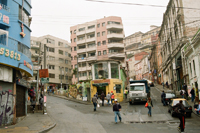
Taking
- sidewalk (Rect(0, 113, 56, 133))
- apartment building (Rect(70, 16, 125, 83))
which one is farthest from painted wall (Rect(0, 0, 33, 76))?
apartment building (Rect(70, 16, 125, 83))

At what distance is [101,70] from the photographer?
3222 centimetres

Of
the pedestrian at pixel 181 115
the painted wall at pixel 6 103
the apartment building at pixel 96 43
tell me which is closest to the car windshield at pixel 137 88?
the pedestrian at pixel 181 115

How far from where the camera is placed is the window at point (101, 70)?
3198cm

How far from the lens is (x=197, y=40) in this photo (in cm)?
2327

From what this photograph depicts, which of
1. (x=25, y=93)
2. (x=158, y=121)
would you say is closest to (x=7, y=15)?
(x=25, y=93)

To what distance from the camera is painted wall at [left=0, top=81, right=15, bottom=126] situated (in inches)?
559

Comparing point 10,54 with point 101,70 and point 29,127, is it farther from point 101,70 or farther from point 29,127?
point 101,70

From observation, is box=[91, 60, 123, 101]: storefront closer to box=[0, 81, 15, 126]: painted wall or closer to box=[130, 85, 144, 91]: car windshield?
box=[130, 85, 144, 91]: car windshield

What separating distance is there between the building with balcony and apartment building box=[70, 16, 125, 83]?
136 feet

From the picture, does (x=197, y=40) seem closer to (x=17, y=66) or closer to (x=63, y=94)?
(x=17, y=66)

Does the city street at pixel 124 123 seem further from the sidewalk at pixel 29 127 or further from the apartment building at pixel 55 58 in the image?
the apartment building at pixel 55 58

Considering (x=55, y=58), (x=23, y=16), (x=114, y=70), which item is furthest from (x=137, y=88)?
(x=55, y=58)

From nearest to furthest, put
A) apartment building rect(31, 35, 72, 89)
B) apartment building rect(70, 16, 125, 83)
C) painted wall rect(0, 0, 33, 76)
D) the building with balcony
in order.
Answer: painted wall rect(0, 0, 33, 76)
the building with balcony
apartment building rect(70, 16, 125, 83)
apartment building rect(31, 35, 72, 89)

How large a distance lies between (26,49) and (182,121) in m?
13.7
